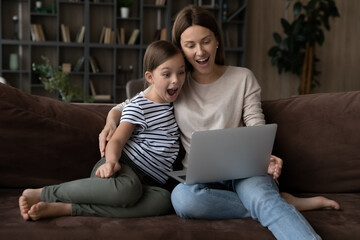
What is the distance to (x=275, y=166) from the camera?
5.38 ft

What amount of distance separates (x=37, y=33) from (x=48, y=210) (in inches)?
177

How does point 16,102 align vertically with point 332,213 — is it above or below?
above

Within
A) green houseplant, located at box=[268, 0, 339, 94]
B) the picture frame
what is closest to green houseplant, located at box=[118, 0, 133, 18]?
→ the picture frame

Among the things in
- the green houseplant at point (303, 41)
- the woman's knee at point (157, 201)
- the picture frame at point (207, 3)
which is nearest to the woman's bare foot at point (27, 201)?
the woman's knee at point (157, 201)

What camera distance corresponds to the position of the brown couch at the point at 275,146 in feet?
5.77

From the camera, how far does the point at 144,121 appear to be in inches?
70.9

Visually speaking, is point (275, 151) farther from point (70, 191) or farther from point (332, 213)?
point (70, 191)

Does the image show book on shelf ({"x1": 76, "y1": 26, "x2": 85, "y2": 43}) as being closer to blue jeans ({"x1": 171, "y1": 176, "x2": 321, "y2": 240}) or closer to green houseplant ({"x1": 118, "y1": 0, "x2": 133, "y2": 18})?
green houseplant ({"x1": 118, "y1": 0, "x2": 133, "y2": 18})

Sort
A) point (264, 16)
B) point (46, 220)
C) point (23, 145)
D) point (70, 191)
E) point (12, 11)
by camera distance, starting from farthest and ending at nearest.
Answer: point (264, 16)
point (12, 11)
point (23, 145)
point (70, 191)
point (46, 220)

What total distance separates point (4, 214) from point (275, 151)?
107 centimetres

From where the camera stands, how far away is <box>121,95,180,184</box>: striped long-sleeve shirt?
1.78 metres

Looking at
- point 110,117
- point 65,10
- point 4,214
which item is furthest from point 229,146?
point 65,10

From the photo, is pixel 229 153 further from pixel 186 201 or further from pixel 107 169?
pixel 107 169

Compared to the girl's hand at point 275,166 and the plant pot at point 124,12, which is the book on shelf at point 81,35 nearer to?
the plant pot at point 124,12
